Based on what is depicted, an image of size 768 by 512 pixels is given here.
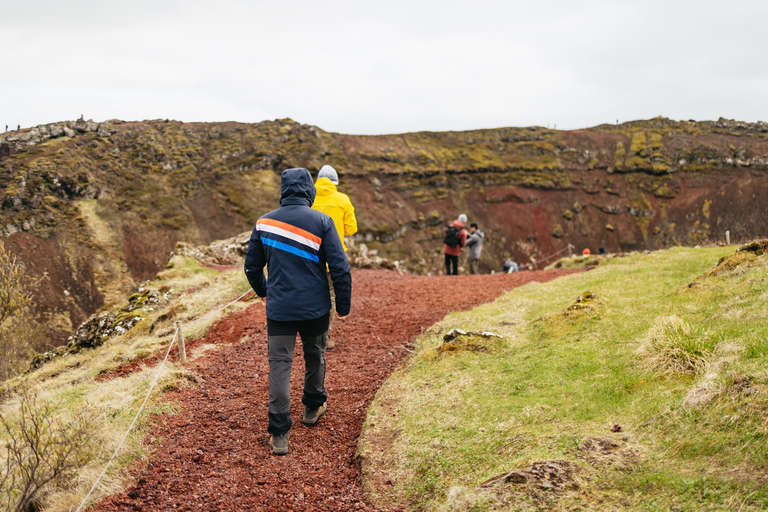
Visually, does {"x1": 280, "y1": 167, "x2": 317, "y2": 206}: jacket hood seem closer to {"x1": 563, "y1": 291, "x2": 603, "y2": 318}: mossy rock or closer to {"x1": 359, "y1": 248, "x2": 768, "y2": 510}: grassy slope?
{"x1": 359, "y1": 248, "x2": 768, "y2": 510}: grassy slope

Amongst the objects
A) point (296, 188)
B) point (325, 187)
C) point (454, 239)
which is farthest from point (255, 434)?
point (454, 239)

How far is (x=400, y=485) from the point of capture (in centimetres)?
471

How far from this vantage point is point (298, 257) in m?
5.45

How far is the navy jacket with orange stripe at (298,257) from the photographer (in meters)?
5.40

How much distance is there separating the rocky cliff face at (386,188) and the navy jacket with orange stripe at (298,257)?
49907mm

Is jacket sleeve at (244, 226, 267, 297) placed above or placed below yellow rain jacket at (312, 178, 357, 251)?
below

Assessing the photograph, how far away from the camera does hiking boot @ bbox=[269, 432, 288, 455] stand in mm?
5332

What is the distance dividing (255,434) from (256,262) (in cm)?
206

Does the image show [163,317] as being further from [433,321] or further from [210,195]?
[210,195]

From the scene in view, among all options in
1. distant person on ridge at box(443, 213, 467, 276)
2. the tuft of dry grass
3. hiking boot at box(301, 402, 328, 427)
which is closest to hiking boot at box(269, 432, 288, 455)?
hiking boot at box(301, 402, 328, 427)

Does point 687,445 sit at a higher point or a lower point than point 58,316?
higher

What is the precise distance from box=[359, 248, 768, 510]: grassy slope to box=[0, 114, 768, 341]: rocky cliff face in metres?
50.3

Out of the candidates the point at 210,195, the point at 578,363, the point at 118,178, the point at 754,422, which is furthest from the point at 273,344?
the point at 118,178

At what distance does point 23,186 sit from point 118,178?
1063cm
